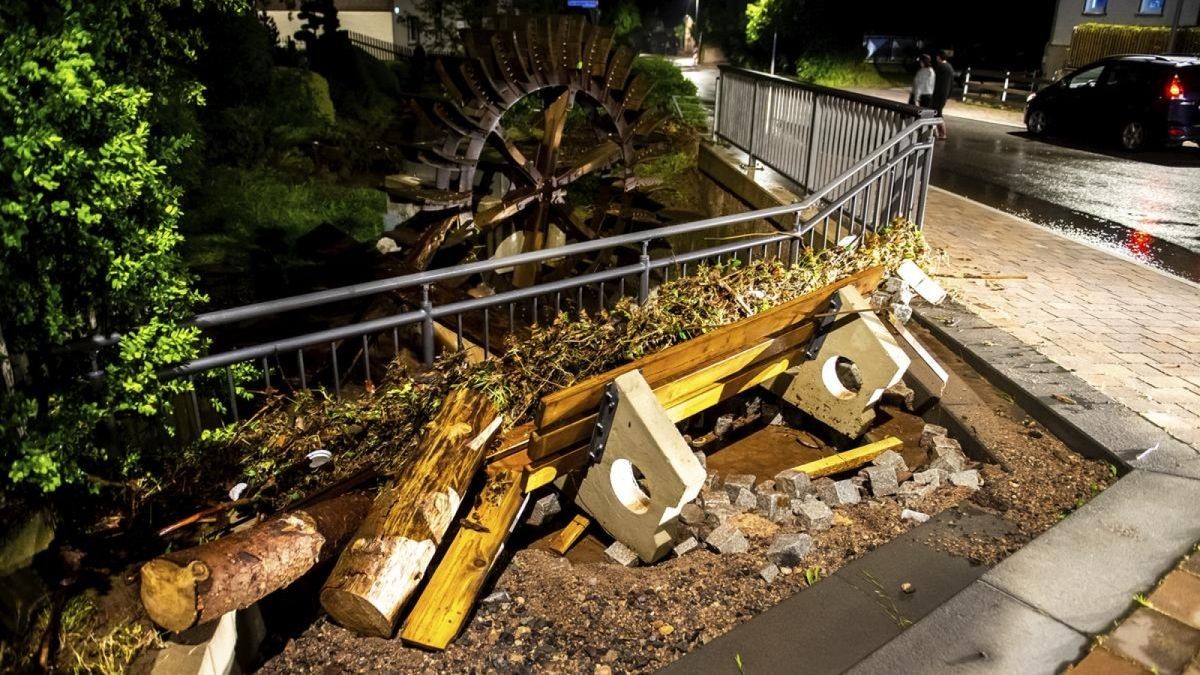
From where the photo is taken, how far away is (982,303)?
7.32 m

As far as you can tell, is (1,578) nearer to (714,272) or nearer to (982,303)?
(714,272)

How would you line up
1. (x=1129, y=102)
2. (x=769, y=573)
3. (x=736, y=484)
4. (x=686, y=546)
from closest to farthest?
1. (x=769, y=573)
2. (x=686, y=546)
3. (x=736, y=484)
4. (x=1129, y=102)

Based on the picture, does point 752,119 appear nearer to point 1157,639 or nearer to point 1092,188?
point 1092,188

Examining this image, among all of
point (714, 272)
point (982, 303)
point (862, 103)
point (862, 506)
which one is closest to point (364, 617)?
point (862, 506)

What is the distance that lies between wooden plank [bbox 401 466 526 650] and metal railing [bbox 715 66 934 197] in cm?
396

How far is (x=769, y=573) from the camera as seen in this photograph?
4133 mm

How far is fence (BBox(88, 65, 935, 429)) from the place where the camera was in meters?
4.40

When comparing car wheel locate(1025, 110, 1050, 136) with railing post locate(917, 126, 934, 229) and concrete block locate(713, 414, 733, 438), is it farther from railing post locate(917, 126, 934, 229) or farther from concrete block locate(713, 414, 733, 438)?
concrete block locate(713, 414, 733, 438)

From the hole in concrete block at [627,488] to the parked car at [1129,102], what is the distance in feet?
53.9

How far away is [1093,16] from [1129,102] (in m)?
20.5

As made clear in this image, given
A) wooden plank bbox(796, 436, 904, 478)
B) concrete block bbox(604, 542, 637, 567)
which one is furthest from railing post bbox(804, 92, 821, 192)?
concrete block bbox(604, 542, 637, 567)

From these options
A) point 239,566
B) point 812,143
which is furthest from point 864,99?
point 239,566

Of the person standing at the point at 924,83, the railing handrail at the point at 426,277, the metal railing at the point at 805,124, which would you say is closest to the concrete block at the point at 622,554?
the railing handrail at the point at 426,277

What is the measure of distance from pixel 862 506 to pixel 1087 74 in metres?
18.0
